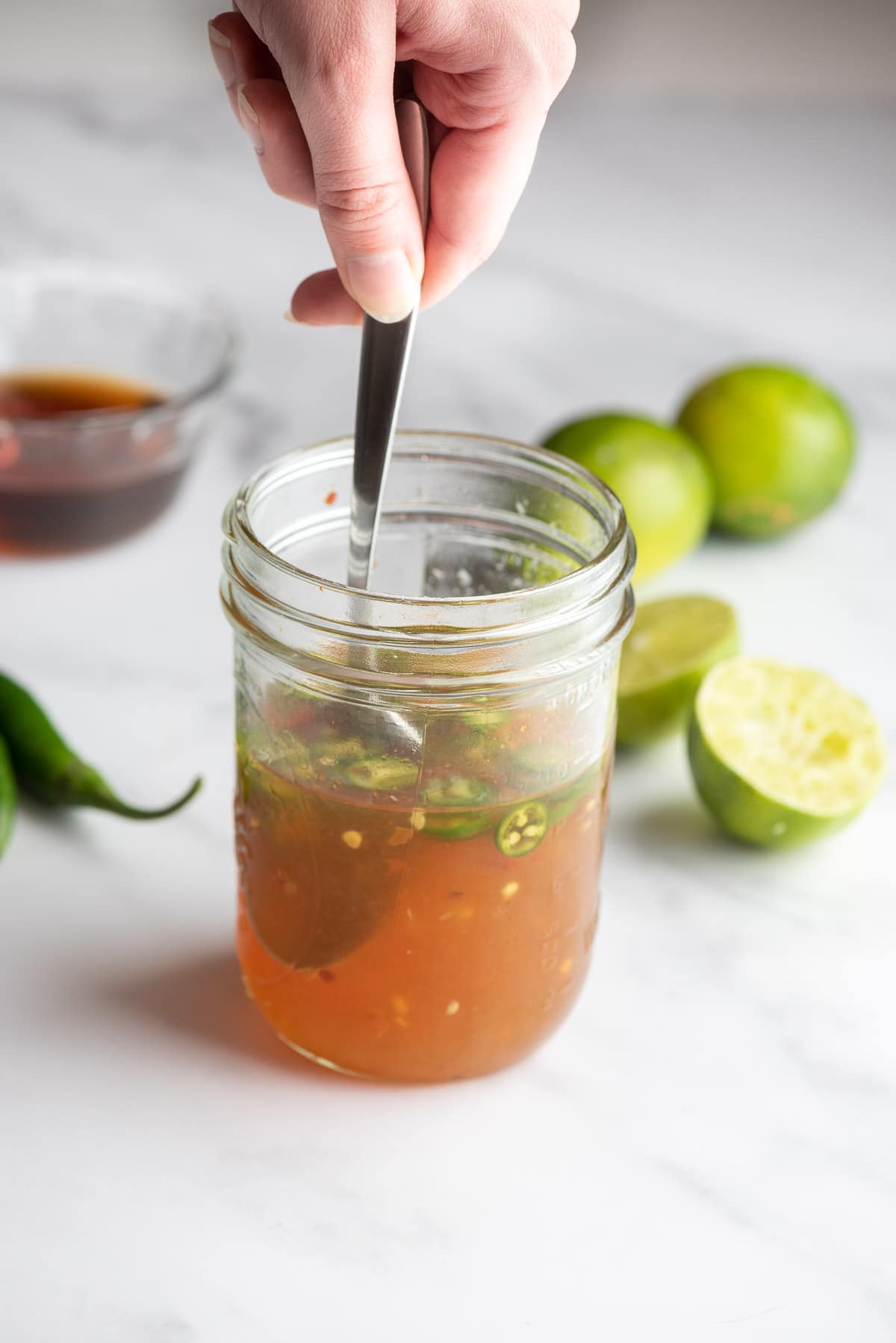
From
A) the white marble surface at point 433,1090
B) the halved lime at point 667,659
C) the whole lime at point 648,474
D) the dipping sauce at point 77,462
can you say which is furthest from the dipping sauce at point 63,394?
the halved lime at point 667,659

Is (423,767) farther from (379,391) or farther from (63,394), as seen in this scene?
(63,394)

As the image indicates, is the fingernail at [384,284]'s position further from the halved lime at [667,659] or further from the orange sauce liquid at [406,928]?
the halved lime at [667,659]

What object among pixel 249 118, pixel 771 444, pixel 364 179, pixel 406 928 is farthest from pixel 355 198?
pixel 771 444

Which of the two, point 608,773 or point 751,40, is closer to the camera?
point 608,773

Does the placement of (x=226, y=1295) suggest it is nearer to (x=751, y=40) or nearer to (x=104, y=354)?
(x=104, y=354)

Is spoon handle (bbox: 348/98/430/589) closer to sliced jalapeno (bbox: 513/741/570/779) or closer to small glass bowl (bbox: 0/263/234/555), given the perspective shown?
sliced jalapeno (bbox: 513/741/570/779)

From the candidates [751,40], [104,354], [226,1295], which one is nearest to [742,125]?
[751,40]
